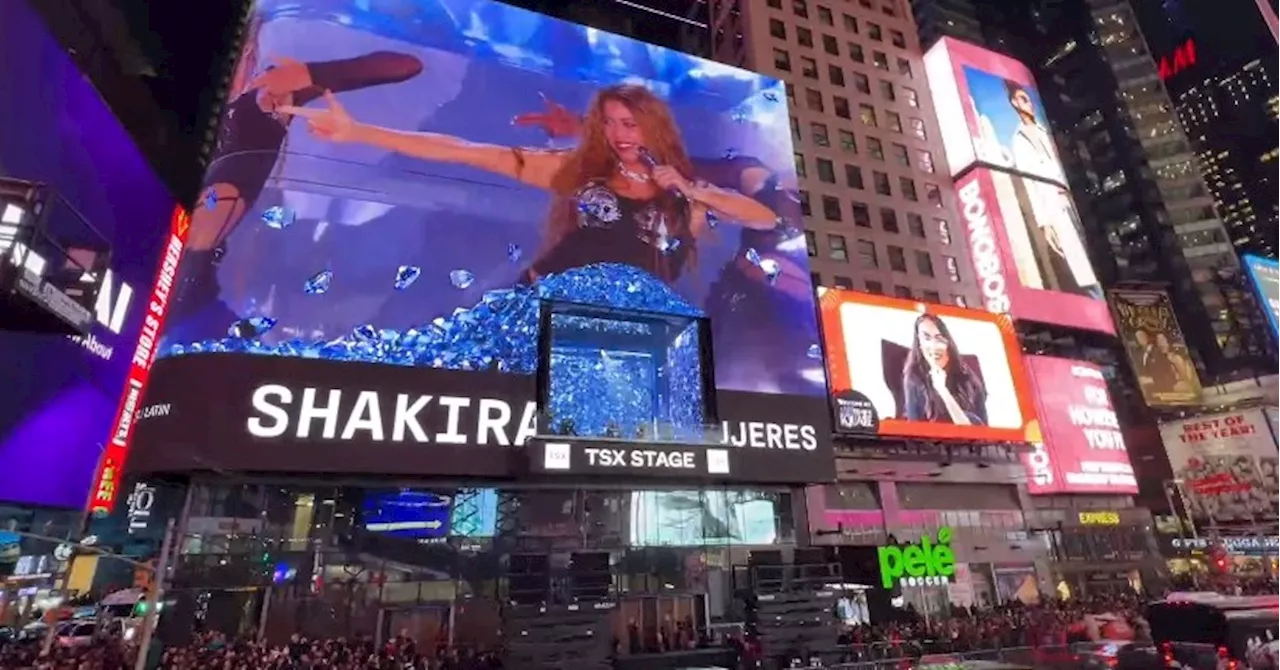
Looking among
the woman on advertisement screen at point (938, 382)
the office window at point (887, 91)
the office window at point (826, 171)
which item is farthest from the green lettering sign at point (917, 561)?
the office window at point (887, 91)

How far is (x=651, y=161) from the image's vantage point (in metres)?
33.1

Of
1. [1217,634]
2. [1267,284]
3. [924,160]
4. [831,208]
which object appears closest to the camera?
[1217,634]

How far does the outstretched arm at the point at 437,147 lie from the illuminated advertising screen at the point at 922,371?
1665 cm

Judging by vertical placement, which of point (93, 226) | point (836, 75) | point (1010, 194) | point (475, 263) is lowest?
point (475, 263)

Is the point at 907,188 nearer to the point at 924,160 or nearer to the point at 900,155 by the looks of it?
the point at 900,155

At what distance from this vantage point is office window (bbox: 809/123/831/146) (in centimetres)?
4816

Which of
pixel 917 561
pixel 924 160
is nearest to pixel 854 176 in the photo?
pixel 924 160

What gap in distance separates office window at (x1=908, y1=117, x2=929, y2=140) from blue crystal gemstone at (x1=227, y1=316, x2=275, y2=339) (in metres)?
46.2

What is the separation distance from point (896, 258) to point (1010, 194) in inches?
456

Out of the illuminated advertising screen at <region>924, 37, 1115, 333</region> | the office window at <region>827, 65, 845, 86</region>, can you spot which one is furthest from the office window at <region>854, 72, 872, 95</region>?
the illuminated advertising screen at <region>924, 37, 1115, 333</region>

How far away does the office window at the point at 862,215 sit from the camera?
4656cm

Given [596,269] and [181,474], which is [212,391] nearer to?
[181,474]

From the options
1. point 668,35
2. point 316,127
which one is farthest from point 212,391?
point 668,35

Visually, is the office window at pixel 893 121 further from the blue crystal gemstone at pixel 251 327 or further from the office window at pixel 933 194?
the blue crystal gemstone at pixel 251 327
